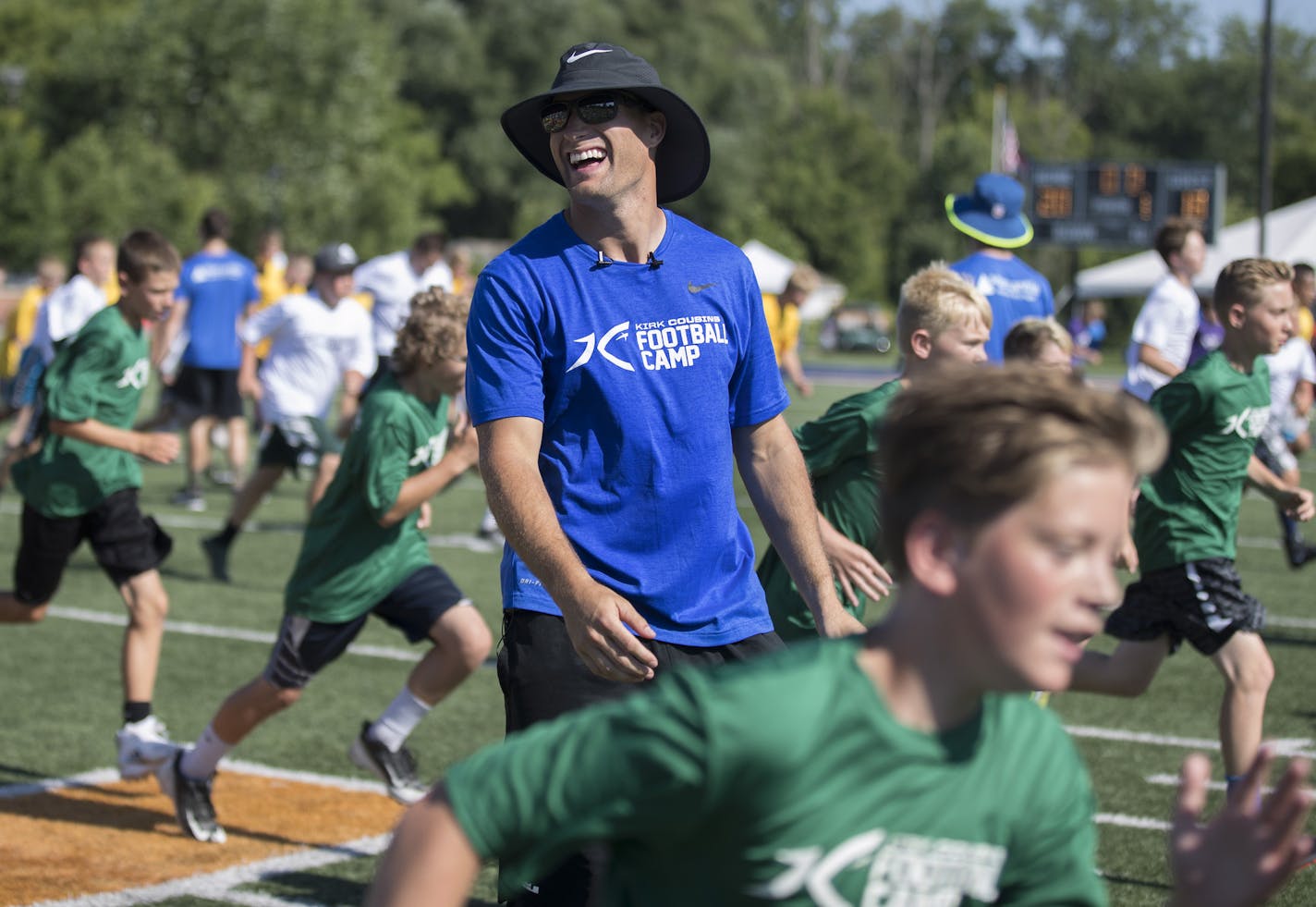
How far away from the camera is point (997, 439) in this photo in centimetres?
198

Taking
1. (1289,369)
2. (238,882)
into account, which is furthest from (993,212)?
(238,882)

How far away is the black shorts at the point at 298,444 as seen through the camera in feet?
37.6

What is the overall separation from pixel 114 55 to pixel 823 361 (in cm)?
2260

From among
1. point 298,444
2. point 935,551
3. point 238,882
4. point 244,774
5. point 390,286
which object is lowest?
point 244,774

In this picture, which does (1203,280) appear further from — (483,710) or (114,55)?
(114,55)

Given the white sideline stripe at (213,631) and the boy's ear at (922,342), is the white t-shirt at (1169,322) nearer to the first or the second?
the white sideline stripe at (213,631)

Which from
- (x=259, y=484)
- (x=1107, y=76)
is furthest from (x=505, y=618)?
(x=1107, y=76)

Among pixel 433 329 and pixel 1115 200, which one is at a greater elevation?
pixel 433 329

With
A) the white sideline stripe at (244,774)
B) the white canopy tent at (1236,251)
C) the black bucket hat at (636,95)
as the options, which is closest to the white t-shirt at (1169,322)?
the white sideline stripe at (244,774)

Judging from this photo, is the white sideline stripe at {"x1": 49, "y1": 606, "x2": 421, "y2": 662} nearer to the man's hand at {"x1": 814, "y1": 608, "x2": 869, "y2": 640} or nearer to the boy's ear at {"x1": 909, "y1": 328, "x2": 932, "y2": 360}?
the boy's ear at {"x1": 909, "y1": 328, "x2": 932, "y2": 360}

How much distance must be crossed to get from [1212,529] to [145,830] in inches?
150

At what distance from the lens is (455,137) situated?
69.9 metres

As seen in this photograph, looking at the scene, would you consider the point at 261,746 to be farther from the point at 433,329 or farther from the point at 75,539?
A: the point at 433,329

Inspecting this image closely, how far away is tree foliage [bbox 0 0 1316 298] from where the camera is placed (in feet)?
167
